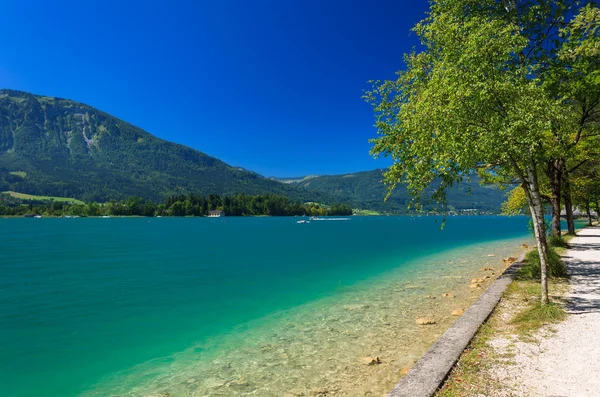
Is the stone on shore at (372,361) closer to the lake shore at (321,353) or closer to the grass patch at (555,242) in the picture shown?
the lake shore at (321,353)

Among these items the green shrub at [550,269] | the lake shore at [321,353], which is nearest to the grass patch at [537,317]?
the lake shore at [321,353]

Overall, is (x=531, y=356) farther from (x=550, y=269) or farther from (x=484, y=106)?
(x=550, y=269)

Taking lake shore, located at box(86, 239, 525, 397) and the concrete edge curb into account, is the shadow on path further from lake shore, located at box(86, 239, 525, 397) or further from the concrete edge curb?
lake shore, located at box(86, 239, 525, 397)

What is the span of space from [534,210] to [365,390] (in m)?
8.18

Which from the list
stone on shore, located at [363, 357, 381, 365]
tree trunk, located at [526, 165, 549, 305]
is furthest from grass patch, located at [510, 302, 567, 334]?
stone on shore, located at [363, 357, 381, 365]

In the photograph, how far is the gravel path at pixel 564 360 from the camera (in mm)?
6813

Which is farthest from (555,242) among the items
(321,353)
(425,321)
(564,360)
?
(321,353)

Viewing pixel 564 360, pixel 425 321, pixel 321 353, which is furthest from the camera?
pixel 425 321

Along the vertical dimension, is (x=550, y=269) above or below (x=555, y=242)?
below

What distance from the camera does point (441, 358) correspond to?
8438 mm

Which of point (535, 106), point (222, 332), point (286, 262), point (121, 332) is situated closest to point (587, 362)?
point (535, 106)

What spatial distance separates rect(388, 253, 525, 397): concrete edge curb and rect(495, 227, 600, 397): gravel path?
3.30 feet

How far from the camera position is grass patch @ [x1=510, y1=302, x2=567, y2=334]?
414 inches

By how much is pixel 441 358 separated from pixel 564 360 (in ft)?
8.78
